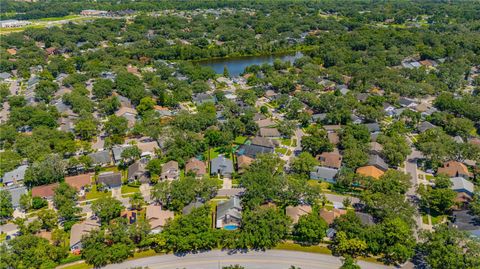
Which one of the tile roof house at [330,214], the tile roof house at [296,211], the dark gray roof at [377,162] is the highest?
the dark gray roof at [377,162]

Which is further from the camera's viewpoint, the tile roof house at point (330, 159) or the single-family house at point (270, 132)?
the single-family house at point (270, 132)

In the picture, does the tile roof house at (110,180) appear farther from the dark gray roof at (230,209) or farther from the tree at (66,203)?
the dark gray roof at (230,209)

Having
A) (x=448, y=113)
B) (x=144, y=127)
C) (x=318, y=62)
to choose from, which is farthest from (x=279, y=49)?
(x=144, y=127)

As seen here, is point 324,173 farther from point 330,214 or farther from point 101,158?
point 101,158

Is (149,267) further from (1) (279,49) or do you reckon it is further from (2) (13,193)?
(1) (279,49)

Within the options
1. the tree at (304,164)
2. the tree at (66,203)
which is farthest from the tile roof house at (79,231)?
the tree at (304,164)

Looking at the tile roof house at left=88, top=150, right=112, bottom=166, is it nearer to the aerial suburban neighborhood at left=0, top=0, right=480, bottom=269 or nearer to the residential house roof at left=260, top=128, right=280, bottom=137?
the aerial suburban neighborhood at left=0, top=0, right=480, bottom=269
